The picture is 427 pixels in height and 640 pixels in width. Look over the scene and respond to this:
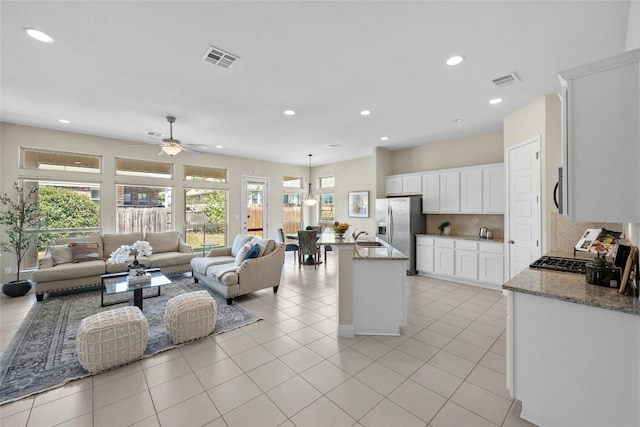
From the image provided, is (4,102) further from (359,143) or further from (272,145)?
(359,143)

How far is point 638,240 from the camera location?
1.63 metres

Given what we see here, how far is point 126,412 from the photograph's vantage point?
6.03 ft

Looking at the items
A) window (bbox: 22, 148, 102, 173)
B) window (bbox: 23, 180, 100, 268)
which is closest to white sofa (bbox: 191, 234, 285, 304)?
window (bbox: 23, 180, 100, 268)

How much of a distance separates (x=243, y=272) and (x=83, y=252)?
119 inches

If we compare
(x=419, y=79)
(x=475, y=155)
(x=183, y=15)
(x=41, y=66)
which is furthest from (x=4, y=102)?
(x=475, y=155)

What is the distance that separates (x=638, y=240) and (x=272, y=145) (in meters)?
5.66

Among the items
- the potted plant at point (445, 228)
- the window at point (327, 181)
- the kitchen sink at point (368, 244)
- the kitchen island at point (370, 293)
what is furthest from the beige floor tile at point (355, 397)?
the window at point (327, 181)

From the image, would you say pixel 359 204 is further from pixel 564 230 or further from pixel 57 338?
pixel 57 338

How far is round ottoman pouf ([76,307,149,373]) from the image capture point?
2.24 meters

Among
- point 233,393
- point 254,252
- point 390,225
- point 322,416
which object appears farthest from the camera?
point 390,225

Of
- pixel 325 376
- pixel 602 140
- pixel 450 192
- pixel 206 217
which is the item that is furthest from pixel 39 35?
pixel 450 192

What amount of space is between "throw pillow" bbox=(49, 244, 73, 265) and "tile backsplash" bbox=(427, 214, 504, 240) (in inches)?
269

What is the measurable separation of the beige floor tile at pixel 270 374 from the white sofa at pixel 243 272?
66.9 inches

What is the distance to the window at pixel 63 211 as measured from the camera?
4840 millimetres
